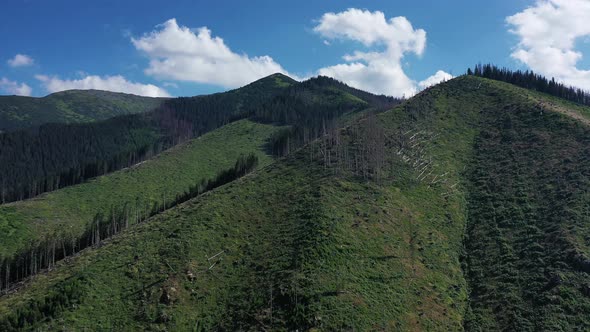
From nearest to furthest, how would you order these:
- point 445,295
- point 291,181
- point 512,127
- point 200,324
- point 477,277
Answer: point 200,324 < point 445,295 < point 477,277 < point 291,181 < point 512,127

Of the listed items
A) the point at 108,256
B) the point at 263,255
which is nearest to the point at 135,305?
the point at 108,256

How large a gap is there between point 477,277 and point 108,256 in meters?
54.2

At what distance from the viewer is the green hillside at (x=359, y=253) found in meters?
57.0

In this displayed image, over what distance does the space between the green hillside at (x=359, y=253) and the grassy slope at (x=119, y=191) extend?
41.2 meters

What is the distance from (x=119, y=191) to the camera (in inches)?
Answer: 5295

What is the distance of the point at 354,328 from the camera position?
53.4m

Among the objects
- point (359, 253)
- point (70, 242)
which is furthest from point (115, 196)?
point (359, 253)

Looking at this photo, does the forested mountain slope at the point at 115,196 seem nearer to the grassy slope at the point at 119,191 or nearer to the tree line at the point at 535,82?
the grassy slope at the point at 119,191

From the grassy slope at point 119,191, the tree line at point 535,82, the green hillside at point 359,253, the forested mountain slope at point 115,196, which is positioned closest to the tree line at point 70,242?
the forested mountain slope at point 115,196

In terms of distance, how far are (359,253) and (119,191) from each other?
9002 cm

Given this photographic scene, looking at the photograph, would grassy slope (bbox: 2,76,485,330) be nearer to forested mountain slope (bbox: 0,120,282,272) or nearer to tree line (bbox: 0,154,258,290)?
tree line (bbox: 0,154,258,290)

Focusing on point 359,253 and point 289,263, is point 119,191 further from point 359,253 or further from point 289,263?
point 359,253

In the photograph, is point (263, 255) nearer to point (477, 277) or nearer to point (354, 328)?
point (354, 328)

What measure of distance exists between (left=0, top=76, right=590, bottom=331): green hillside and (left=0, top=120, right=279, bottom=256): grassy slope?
135 ft
